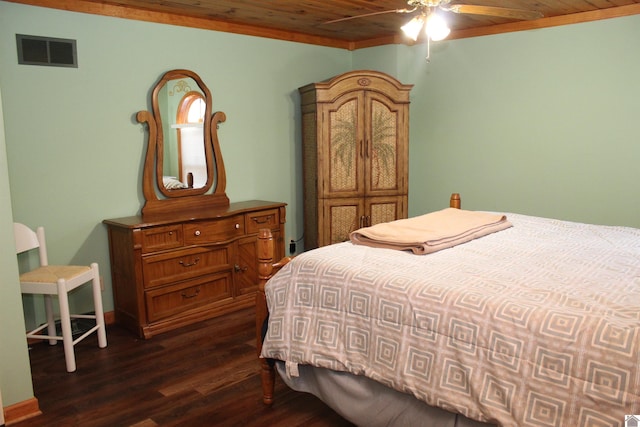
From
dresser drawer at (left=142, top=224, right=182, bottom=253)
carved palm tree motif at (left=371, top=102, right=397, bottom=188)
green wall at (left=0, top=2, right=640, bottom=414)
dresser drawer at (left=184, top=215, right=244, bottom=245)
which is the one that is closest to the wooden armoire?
carved palm tree motif at (left=371, top=102, right=397, bottom=188)

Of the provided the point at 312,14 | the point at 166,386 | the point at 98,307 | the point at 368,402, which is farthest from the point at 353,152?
the point at 368,402

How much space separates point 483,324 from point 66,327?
2345 millimetres

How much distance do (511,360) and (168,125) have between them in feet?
10.1

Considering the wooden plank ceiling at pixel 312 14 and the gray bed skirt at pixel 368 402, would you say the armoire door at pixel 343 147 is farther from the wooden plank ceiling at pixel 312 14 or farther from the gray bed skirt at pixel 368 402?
the gray bed skirt at pixel 368 402

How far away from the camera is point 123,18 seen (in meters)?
3.66

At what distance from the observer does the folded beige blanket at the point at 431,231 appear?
8.20 feet

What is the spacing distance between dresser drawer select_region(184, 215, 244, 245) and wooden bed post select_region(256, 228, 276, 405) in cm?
130

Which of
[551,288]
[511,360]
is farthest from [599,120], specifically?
[511,360]

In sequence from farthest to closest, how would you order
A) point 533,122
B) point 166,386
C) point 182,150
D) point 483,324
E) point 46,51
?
1. point 533,122
2. point 182,150
3. point 46,51
4. point 166,386
5. point 483,324

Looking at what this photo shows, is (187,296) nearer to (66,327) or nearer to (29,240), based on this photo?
(66,327)

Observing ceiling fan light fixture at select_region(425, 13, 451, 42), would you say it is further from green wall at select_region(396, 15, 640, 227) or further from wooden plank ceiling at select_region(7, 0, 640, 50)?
green wall at select_region(396, 15, 640, 227)

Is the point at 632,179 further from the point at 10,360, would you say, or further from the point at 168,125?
the point at 10,360

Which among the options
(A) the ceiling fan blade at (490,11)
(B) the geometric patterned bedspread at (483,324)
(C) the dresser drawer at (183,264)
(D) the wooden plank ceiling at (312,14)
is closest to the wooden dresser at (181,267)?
(C) the dresser drawer at (183,264)

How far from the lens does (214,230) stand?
12.4 ft
